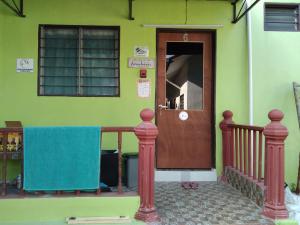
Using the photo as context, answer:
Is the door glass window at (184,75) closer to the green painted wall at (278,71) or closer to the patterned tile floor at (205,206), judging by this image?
the green painted wall at (278,71)

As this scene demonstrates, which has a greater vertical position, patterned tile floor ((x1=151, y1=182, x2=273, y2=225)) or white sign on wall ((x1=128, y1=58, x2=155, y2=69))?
white sign on wall ((x1=128, y1=58, x2=155, y2=69))

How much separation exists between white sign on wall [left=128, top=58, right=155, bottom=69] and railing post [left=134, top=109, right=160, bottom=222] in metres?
1.84

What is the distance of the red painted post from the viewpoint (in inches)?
144

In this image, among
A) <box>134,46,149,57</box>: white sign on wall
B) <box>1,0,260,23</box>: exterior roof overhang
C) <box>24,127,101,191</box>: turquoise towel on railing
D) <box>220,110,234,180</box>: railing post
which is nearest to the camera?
<box>24,127,101,191</box>: turquoise towel on railing

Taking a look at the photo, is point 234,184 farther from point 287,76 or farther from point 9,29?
point 9,29

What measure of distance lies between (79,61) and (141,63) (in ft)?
3.02

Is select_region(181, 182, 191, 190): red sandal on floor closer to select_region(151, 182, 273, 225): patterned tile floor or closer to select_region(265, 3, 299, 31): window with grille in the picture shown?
select_region(151, 182, 273, 225): patterned tile floor

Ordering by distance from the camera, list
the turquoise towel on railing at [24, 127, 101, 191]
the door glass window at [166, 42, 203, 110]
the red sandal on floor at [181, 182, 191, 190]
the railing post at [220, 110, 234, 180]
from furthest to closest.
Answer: the door glass window at [166, 42, 203, 110]
the railing post at [220, 110, 234, 180]
the red sandal on floor at [181, 182, 191, 190]
the turquoise towel on railing at [24, 127, 101, 191]

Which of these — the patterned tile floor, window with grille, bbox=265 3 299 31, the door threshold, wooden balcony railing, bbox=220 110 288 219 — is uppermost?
window with grille, bbox=265 3 299 31

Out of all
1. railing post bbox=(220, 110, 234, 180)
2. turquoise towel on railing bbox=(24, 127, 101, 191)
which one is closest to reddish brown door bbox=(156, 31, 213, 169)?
railing post bbox=(220, 110, 234, 180)

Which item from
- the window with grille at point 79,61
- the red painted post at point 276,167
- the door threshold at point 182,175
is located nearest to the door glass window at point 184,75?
the window with grille at point 79,61

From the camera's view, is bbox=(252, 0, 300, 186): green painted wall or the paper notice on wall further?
bbox=(252, 0, 300, 186): green painted wall

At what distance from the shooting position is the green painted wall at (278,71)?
5359 millimetres

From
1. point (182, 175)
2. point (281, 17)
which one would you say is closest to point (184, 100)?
point (182, 175)
